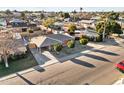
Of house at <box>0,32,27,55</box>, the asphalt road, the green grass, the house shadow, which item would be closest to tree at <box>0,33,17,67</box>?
house at <box>0,32,27,55</box>

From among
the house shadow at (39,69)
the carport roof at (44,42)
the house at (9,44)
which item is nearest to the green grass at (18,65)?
the house shadow at (39,69)

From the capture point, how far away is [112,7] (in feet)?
21.1

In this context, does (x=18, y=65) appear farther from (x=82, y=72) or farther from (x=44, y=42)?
(x=82, y=72)

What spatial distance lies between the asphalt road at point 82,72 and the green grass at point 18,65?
86 centimetres

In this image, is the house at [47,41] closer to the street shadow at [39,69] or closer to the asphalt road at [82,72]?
the asphalt road at [82,72]

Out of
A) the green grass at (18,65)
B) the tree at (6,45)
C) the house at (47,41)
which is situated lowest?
the green grass at (18,65)

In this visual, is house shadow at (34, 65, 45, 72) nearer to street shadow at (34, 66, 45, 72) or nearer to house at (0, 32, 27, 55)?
street shadow at (34, 66, 45, 72)

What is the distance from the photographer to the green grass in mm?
9648

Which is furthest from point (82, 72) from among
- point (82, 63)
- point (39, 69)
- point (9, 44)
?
point (9, 44)

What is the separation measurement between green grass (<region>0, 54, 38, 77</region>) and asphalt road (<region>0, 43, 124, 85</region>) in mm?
862

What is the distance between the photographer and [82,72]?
30.4 ft

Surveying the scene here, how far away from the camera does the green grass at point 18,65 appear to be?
9648mm

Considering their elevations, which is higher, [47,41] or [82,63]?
[47,41]

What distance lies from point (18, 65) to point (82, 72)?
3698 millimetres
